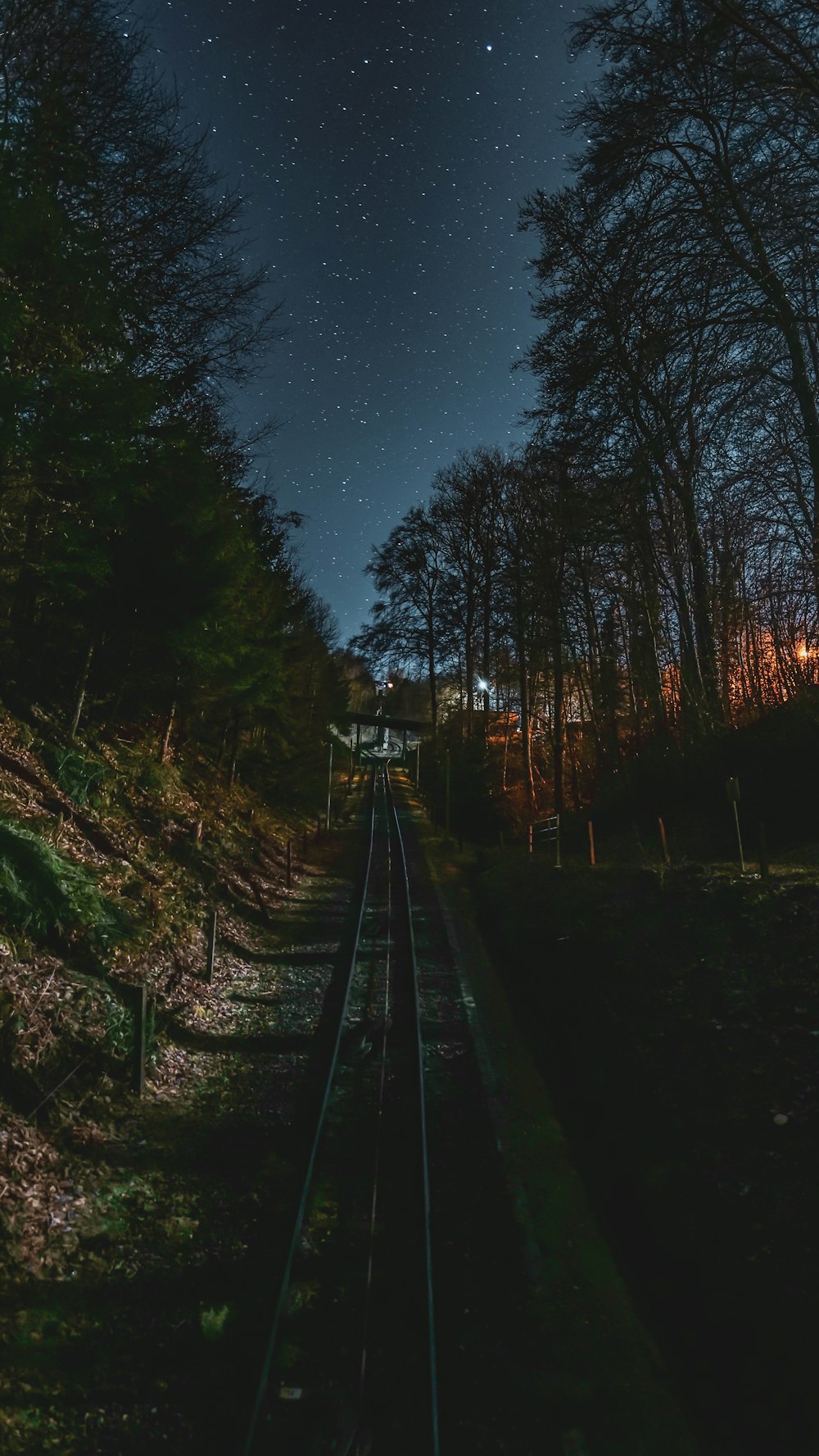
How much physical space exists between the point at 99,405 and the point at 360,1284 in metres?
8.05

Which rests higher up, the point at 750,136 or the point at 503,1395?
the point at 750,136

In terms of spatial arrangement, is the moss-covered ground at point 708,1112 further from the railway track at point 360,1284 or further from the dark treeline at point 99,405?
the dark treeline at point 99,405

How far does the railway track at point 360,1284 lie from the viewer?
392 cm

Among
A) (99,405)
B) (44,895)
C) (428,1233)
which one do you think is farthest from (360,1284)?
(99,405)

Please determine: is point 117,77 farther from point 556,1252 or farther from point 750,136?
A: point 556,1252

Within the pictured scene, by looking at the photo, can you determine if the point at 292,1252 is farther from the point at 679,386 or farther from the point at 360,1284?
the point at 679,386

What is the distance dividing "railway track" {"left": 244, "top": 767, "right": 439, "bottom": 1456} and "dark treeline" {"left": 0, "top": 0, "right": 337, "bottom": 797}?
691 centimetres

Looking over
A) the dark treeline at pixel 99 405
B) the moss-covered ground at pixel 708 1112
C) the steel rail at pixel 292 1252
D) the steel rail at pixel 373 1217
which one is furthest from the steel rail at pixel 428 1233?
the dark treeline at pixel 99 405

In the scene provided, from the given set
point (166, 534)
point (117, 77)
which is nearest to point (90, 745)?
point (166, 534)

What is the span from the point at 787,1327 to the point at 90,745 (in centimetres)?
1154

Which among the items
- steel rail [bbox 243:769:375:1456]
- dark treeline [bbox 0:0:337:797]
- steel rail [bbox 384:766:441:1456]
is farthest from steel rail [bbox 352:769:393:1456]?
dark treeline [bbox 0:0:337:797]

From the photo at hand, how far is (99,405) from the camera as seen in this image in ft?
25.3

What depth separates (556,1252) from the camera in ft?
18.1

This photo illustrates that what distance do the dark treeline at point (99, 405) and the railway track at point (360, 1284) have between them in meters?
6.91
